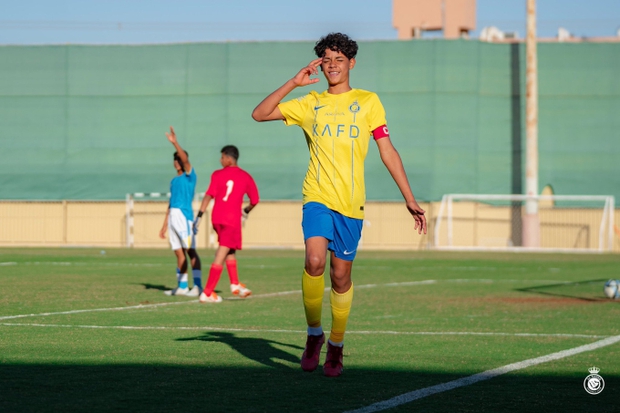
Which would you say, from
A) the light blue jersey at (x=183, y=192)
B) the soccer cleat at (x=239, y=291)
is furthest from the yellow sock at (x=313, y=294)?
the light blue jersey at (x=183, y=192)

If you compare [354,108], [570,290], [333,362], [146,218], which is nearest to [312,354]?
[333,362]

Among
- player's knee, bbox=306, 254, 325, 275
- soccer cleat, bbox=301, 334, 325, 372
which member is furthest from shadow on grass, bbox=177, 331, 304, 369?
player's knee, bbox=306, 254, 325, 275

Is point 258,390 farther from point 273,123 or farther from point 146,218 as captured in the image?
point 146,218

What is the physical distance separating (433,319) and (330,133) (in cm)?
506

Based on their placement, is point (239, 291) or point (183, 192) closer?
point (239, 291)

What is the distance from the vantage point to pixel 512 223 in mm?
41719

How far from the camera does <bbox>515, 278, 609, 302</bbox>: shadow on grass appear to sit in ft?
53.2

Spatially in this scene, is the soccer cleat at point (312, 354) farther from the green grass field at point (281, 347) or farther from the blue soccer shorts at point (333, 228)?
the blue soccer shorts at point (333, 228)

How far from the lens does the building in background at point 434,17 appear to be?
4931 cm

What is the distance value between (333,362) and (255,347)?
1.73 meters

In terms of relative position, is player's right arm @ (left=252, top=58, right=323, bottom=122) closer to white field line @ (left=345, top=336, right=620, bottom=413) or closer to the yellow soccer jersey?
the yellow soccer jersey

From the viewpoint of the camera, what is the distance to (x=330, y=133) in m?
7.96

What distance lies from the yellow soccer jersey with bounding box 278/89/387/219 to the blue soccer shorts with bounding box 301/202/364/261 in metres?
0.05

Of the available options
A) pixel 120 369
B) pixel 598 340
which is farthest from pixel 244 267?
pixel 120 369
